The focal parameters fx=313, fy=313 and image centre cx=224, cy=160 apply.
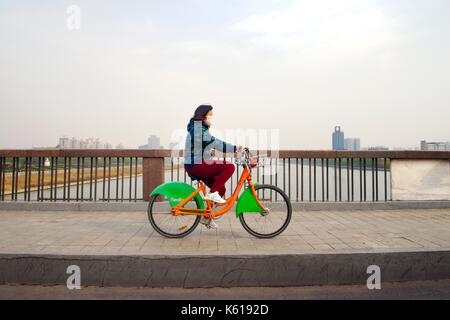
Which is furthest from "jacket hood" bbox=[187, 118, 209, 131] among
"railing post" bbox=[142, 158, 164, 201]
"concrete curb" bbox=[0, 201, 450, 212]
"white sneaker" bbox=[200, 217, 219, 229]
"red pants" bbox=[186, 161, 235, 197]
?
"concrete curb" bbox=[0, 201, 450, 212]

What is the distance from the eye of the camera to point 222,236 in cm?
442

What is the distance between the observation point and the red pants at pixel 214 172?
4.20 metres

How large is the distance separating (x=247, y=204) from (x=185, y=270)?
133 centimetres

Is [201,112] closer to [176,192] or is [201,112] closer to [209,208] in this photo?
[176,192]

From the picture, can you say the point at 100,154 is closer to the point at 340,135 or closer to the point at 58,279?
the point at 58,279

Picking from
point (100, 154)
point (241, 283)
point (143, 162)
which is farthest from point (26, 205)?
point (241, 283)

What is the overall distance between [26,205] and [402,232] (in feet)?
23.8

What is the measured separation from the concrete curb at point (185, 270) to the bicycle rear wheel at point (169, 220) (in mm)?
926

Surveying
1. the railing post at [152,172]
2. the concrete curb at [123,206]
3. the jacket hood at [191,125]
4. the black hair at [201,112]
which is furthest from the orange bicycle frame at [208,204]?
the railing post at [152,172]

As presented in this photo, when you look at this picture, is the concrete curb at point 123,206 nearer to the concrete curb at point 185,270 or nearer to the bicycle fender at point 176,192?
the bicycle fender at point 176,192

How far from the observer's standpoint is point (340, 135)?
2408 centimetres

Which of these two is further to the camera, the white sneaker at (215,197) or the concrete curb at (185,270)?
the white sneaker at (215,197)

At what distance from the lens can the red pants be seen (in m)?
4.20

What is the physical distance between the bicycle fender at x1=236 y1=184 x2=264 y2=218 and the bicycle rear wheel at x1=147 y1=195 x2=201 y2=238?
564mm
